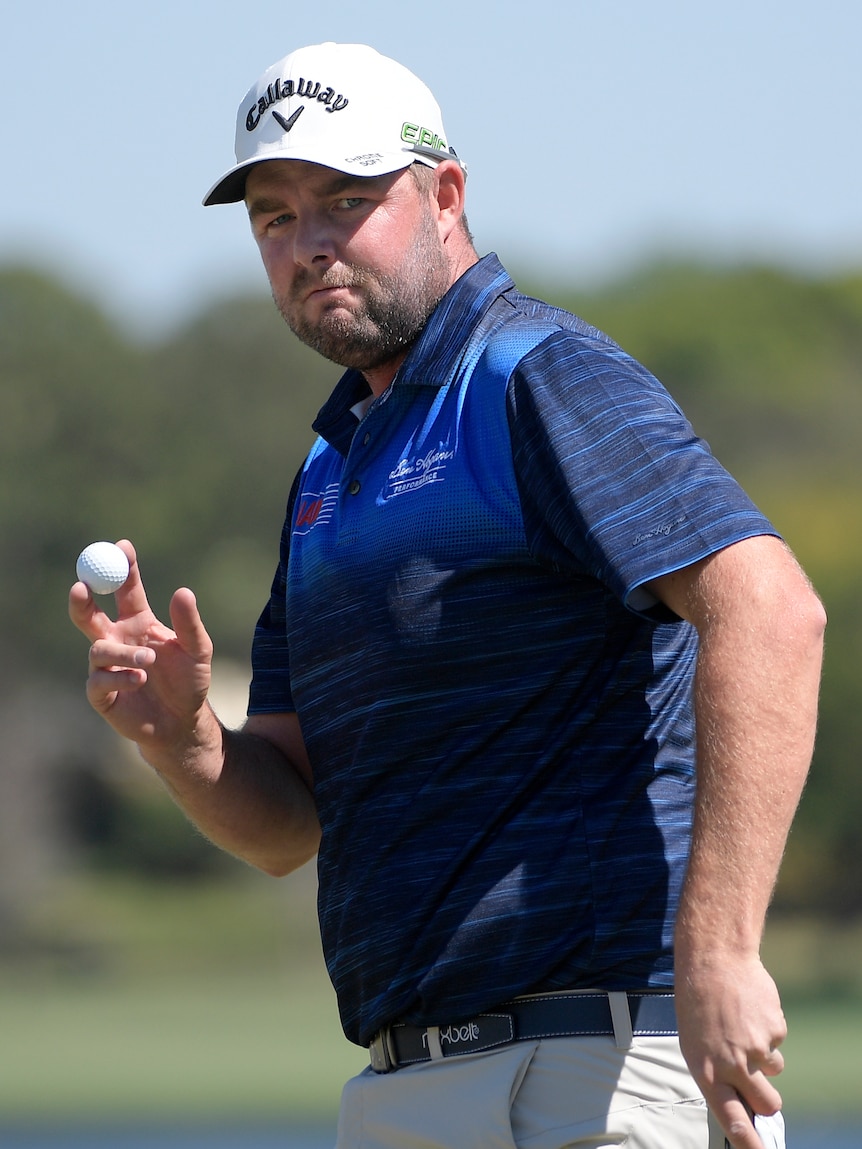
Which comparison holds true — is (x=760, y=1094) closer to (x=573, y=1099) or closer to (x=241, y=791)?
(x=573, y=1099)

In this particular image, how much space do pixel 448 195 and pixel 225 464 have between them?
40357 mm

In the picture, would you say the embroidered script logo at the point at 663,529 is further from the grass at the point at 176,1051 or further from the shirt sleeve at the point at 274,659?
the grass at the point at 176,1051

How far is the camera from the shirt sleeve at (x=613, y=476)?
2611 mm

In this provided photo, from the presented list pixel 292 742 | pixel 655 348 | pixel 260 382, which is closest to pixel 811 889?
pixel 260 382

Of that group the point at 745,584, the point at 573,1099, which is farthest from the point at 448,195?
the point at 573,1099

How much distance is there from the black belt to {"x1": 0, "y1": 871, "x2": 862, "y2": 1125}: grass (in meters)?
14.4

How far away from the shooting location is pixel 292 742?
362 centimetres

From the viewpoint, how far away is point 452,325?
10.1 feet

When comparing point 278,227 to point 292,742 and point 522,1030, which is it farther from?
point 522,1030

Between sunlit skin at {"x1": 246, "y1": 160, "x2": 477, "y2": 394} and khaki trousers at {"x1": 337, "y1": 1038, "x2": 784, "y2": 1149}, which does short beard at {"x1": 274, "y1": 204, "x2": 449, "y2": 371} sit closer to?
sunlit skin at {"x1": 246, "y1": 160, "x2": 477, "y2": 394}

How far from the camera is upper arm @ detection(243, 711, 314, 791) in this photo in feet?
11.8

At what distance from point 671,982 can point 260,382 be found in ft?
141

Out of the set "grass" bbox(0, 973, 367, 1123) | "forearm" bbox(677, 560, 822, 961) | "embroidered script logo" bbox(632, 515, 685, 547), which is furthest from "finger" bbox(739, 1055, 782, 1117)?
"grass" bbox(0, 973, 367, 1123)

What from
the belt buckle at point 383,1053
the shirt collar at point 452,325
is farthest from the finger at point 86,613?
the belt buckle at point 383,1053
